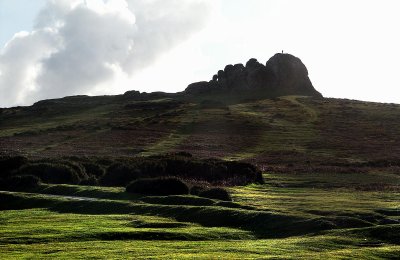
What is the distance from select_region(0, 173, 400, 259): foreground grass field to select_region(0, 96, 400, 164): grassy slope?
3965 cm

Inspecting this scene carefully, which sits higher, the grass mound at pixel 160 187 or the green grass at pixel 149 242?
the grass mound at pixel 160 187

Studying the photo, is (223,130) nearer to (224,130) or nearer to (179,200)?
(224,130)

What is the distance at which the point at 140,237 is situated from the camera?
2991 centimetres

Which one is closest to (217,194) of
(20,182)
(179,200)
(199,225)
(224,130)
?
(179,200)

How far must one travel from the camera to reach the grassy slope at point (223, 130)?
95.4 metres

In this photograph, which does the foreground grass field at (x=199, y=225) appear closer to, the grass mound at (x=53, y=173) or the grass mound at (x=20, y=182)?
the grass mound at (x=20, y=182)

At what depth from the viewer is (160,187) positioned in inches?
1875

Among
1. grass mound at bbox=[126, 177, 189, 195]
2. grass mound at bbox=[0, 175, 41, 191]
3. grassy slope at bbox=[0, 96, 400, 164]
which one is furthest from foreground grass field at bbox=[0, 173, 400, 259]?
grassy slope at bbox=[0, 96, 400, 164]

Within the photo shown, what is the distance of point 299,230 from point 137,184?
63.1 ft

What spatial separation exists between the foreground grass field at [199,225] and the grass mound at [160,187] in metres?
1.84

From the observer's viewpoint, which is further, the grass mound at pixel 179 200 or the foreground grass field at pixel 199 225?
the grass mound at pixel 179 200

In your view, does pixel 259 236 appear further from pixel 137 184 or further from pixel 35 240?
pixel 137 184

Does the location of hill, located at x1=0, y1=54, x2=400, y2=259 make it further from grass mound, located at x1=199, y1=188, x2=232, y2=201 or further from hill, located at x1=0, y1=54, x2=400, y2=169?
hill, located at x1=0, y1=54, x2=400, y2=169

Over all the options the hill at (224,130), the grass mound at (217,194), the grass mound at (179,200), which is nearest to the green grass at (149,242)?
the grass mound at (179,200)
